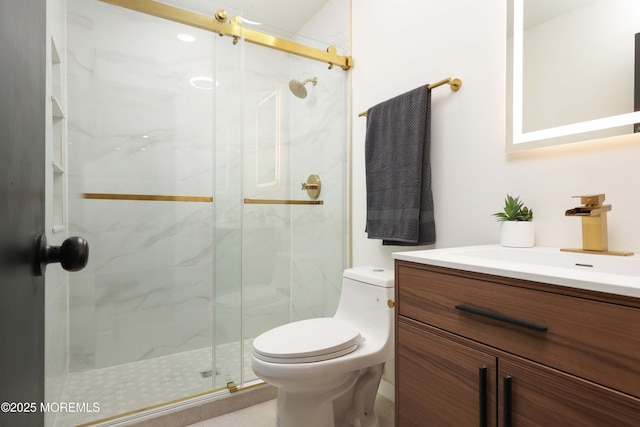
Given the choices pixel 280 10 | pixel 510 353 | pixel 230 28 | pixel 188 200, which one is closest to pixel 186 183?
pixel 188 200

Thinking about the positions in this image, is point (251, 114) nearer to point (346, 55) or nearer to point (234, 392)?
point (346, 55)

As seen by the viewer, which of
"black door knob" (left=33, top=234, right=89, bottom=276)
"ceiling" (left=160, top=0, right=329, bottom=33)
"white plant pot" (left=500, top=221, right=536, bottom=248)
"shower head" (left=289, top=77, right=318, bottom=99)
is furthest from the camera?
"ceiling" (left=160, top=0, right=329, bottom=33)

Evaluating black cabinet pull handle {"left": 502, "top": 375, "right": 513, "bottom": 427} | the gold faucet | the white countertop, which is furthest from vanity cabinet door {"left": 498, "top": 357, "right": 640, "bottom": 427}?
the gold faucet

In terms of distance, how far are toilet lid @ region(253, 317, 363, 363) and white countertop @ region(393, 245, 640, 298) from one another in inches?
18.3

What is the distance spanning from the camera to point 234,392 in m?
1.73

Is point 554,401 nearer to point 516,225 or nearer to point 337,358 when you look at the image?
point 516,225

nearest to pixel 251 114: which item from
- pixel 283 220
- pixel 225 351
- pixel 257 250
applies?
pixel 283 220

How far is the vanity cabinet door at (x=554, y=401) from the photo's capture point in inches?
24.2

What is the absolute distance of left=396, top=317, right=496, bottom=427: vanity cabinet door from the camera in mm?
820

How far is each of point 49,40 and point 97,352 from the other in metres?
1.51

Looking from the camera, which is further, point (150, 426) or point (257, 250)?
point (257, 250)

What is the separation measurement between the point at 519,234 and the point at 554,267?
33 centimetres

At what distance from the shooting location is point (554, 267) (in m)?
0.86

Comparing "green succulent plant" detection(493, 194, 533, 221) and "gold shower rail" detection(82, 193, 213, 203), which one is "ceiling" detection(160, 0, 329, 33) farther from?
"green succulent plant" detection(493, 194, 533, 221)
